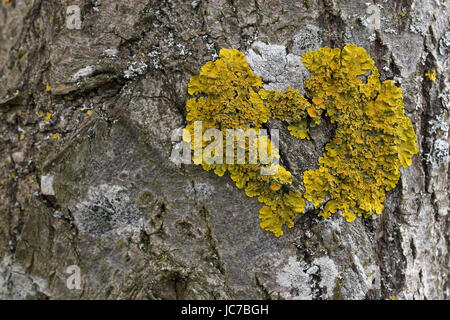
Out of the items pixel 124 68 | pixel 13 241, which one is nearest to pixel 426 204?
pixel 124 68

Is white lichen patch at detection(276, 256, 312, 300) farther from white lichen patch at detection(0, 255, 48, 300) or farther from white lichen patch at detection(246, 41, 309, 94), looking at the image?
white lichen patch at detection(0, 255, 48, 300)

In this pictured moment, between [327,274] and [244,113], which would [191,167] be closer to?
[244,113]

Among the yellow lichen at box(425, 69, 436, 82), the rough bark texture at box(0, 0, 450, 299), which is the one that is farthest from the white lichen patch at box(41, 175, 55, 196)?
the yellow lichen at box(425, 69, 436, 82)

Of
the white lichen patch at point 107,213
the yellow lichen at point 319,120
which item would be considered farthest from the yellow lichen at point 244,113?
the white lichen patch at point 107,213

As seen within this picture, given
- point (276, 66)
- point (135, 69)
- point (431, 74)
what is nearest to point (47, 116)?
point (135, 69)

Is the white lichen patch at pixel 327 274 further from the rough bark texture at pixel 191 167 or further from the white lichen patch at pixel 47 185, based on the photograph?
the white lichen patch at pixel 47 185

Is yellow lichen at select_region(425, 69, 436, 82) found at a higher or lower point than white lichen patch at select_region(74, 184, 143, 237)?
higher
